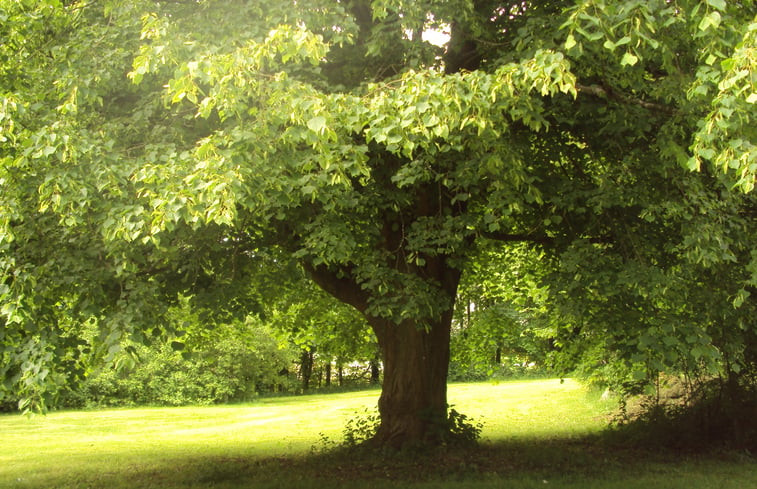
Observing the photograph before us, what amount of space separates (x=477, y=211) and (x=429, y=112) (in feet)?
20.8

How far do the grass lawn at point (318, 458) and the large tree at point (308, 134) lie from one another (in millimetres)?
3140

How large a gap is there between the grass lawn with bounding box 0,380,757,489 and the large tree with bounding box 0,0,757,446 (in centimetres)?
314

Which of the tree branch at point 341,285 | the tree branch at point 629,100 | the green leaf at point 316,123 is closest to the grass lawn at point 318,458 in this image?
the tree branch at point 341,285

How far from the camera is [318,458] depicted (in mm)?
12109

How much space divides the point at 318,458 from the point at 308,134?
8415mm

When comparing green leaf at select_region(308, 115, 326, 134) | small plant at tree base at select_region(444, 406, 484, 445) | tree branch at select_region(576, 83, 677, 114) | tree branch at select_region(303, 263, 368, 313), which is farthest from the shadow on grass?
green leaf at select_region(308, 115, 326, 134)

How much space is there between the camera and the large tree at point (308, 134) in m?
5.21

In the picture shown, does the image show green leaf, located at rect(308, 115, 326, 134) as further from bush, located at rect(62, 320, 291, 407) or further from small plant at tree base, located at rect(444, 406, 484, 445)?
bush, located at rect(62, 320, 291, 407)

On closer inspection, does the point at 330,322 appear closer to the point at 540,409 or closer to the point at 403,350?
the point at 403,350

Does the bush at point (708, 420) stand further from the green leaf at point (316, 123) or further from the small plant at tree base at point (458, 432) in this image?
the green leaf at point (316, 123)

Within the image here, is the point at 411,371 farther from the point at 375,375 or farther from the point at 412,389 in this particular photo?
the point at 375,375

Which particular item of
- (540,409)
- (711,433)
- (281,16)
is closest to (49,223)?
(281,16)

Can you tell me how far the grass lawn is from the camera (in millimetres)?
9844

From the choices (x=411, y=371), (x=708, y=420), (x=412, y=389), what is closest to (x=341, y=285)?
(x=411, y=371)
